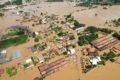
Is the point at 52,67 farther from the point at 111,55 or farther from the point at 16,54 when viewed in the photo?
the point at 111,55

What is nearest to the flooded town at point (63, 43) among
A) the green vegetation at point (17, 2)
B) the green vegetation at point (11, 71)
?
the green vegetation at point (11, 71)

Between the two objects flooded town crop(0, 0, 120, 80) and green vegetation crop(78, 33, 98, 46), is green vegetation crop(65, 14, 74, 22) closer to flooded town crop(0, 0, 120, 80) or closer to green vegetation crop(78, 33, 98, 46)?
flooded town crop(0, 0, 120, 80)

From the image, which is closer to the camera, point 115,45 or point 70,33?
point 115,45

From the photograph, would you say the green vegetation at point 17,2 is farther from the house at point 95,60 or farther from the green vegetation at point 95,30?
the house at point 95,60

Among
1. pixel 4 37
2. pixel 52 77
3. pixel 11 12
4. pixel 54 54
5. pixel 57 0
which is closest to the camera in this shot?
pixel 52 77

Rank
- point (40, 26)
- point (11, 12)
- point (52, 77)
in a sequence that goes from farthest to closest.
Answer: point (11, 12) → point (40, 26) → point (52, 77)

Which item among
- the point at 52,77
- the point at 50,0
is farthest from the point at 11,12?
the point at 52,77

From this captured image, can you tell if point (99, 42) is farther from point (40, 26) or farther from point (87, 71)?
point (40, 26)
